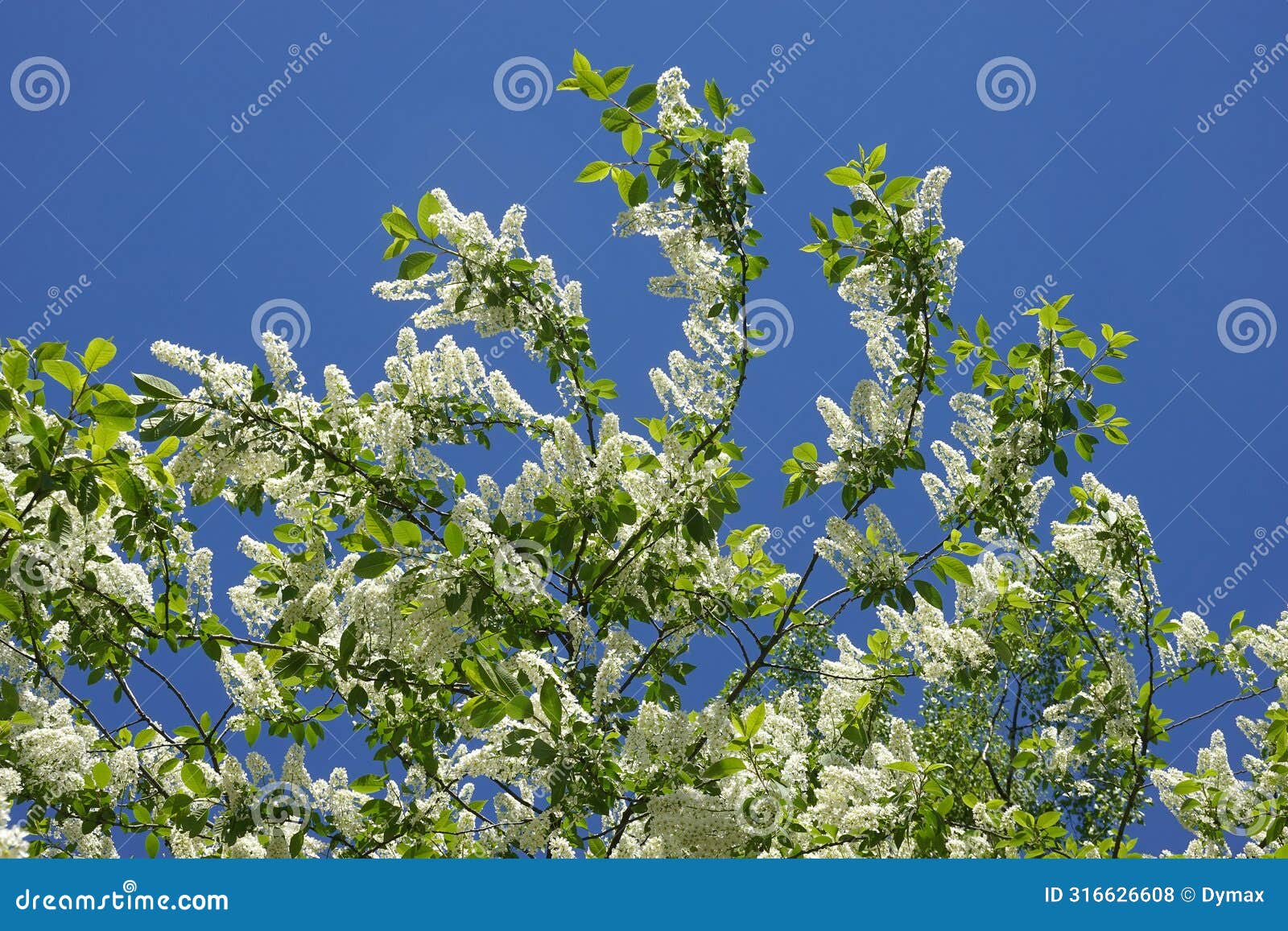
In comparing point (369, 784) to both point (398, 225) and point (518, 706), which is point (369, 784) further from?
point (398, 225)

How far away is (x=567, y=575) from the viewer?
14.4 ft

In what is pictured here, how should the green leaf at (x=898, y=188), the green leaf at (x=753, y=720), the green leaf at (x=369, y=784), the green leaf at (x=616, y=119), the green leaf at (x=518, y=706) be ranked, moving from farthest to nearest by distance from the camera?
the green leaf at (x=369, y=784) → the green leaf at (x=898, y=188) → the green leaf at (x=616, y=119) → the green leaf at (x=753, y=720) → the green leaf at (x=518, y=706)

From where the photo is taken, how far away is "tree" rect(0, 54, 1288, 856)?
319cm

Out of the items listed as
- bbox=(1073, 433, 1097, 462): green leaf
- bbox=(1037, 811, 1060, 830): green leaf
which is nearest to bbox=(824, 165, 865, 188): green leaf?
bbox=(1073, 433, 1097, 462): green leaf

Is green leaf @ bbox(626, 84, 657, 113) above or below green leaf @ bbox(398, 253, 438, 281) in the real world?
above

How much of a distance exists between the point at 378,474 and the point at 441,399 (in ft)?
1.43

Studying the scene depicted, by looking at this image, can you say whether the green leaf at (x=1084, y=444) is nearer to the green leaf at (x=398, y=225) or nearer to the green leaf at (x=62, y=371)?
the green leaf at (x=398, y=225)

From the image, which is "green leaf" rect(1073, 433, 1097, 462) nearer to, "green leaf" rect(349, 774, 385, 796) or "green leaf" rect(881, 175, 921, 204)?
"green leaf" rect(881, 175, 921, 204)

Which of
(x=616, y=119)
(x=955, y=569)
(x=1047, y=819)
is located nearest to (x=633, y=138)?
(x=616, y=119)

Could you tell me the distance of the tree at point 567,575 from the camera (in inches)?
126

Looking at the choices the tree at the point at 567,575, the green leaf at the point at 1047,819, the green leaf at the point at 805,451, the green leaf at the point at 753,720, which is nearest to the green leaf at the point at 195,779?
the tree at the point at 567,575

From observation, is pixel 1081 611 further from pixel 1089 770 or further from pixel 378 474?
pixel 378 474

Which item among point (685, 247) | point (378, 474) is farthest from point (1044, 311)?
point (378, 474)

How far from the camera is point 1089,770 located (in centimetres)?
520
